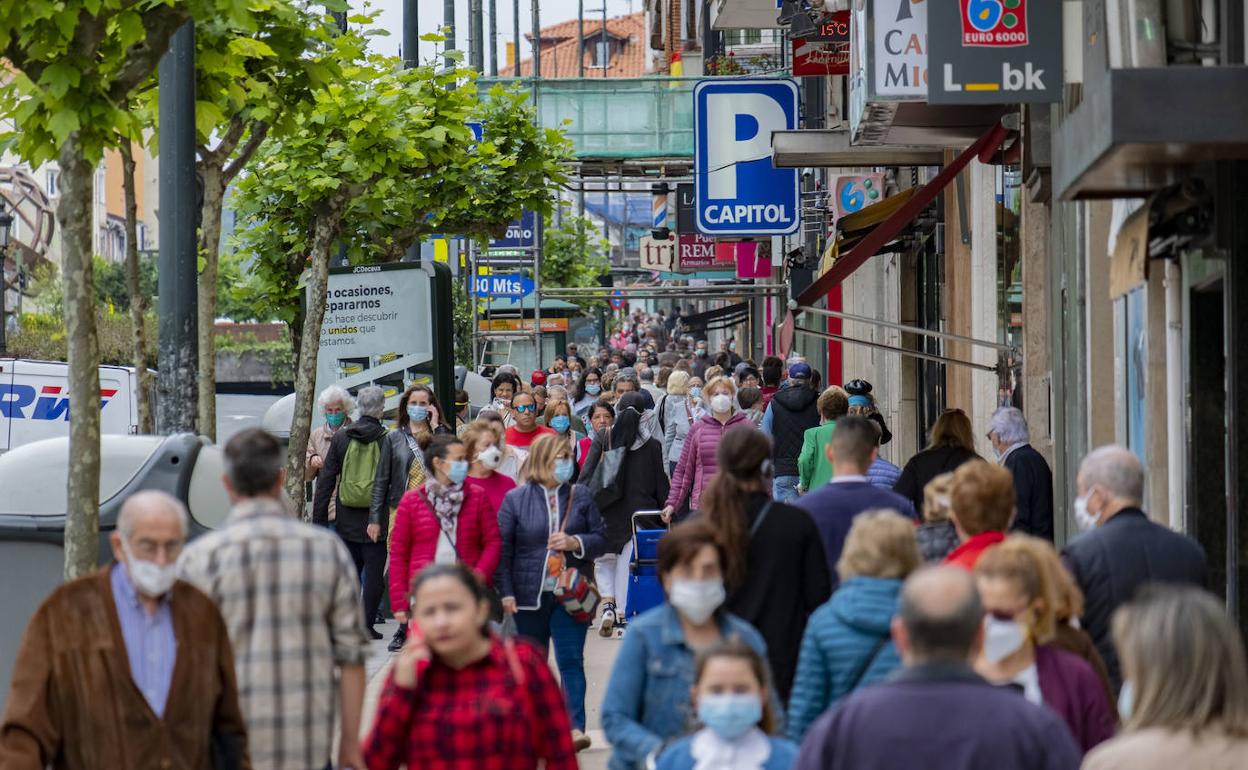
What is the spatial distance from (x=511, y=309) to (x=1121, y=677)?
129ft

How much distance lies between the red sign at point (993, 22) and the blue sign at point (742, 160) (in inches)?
426

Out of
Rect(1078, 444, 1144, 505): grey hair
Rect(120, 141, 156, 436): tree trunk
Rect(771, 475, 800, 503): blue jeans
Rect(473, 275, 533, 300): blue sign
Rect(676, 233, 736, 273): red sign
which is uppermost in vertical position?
Rect(676, 233, 736, 273): red sign

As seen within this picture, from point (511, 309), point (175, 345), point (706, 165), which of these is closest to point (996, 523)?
point (175, 345)

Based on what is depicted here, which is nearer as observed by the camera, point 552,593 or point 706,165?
point 552,593

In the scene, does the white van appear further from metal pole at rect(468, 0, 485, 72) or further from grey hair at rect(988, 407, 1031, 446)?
metal pole at rect(468, 0, 485, 72)

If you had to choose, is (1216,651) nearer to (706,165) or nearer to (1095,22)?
(1095,22)

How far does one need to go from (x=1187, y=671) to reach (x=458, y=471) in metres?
6.13

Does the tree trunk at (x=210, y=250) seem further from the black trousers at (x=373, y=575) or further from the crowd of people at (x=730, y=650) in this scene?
the crowd of people at (x=730, y=650)

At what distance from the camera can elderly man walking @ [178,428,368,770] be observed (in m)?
6.13

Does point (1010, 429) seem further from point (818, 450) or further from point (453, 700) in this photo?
point (453, 700)

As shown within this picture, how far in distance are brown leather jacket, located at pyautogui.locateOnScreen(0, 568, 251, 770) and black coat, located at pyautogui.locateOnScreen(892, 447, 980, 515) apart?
5407mm

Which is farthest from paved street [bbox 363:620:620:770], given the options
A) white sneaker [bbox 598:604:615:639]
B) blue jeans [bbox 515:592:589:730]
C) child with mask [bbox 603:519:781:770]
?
child with mask [bbox 603:519:781:770]

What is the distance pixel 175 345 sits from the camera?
36.6 feet

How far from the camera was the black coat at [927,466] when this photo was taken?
1055cm
